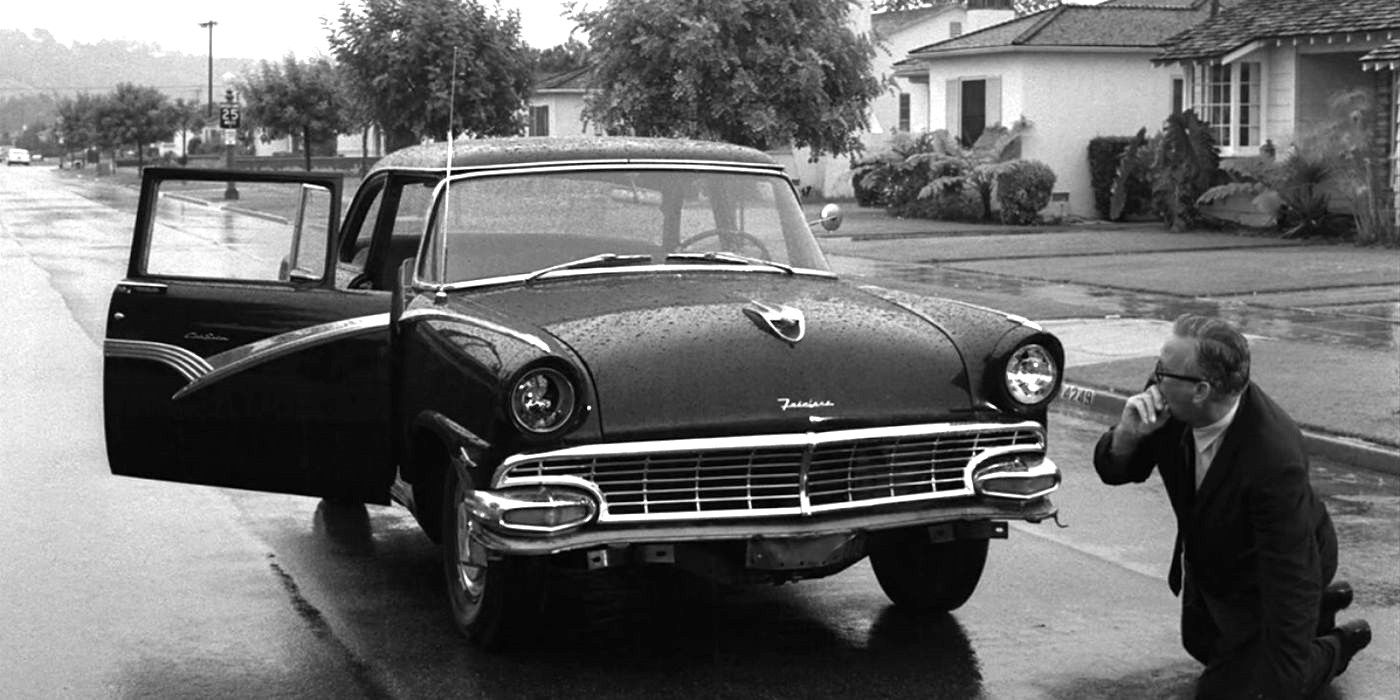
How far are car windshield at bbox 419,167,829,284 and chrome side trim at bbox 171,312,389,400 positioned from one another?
32cm

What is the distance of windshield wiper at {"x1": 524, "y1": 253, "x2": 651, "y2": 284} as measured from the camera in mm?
6832

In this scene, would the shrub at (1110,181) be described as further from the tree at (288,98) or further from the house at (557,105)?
the tree at (288,98)

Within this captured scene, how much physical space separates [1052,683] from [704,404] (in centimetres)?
152

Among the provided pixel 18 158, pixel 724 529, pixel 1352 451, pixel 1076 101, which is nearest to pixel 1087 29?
pixel 1076 101

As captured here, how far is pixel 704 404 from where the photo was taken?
572 centimetres

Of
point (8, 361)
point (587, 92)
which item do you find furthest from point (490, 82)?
point (8, 361)

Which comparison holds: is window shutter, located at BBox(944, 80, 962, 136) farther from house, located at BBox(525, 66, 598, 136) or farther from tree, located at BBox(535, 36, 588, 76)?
tree, located at BBox(535, 36, 588, 76)

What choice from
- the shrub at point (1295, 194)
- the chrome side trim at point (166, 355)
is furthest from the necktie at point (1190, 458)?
the shrub at point (1295, 194)

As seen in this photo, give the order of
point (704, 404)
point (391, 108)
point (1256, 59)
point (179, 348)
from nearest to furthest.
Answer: point (704, 404), point (179, 348), point (1256, 59), point (391, 108)

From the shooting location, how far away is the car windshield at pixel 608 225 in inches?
274

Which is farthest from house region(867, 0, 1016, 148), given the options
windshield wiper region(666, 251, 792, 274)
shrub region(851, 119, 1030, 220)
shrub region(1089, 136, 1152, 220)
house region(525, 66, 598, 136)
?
windshield wiper region(666, 251, 792, 274)

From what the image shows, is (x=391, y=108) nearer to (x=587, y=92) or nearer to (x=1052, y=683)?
(x=587, y=92)

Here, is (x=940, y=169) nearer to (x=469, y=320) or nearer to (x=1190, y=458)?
(x=469, y=320)

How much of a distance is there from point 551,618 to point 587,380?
52.0 inches
